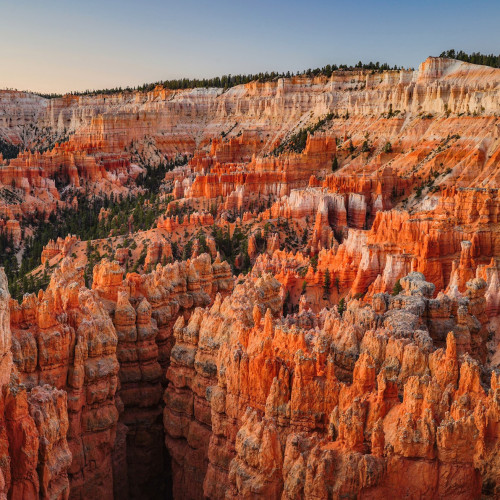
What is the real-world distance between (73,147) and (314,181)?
61.3 m

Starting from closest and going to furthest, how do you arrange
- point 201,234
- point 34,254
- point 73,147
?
point 201,234
point 34,254
point 73,147

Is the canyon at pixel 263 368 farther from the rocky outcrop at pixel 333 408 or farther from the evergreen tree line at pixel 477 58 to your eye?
the evergreen tree line at pixel 477 58

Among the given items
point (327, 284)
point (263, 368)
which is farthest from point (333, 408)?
point (327, 284)

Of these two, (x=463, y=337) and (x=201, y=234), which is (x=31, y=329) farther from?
(x=201, y=234)

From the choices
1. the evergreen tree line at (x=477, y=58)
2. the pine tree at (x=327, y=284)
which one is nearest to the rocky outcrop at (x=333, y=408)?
the pine tree at (x=327, y=284)

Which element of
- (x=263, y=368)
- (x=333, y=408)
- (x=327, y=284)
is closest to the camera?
(x=333, y=408)

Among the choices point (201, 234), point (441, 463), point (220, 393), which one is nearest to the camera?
point (441, 463)

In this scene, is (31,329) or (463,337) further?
(463,337)

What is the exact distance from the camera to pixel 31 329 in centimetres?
1788

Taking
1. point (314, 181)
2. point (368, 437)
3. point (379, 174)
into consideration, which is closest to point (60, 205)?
point (314, 181)

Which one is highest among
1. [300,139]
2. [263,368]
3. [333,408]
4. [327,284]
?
[300,139]

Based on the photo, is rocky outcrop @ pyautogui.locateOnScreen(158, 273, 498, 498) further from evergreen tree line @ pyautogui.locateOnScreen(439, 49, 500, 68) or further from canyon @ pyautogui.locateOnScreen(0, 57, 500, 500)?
evergreen tree line @ pyautogui.locateOnScreen(439, 49, 500, 68)

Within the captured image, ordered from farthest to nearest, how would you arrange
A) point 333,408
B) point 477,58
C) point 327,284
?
point 477,58, point 327,284, point 333,408

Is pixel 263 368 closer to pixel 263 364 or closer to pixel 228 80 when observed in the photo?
pixel 263 364
